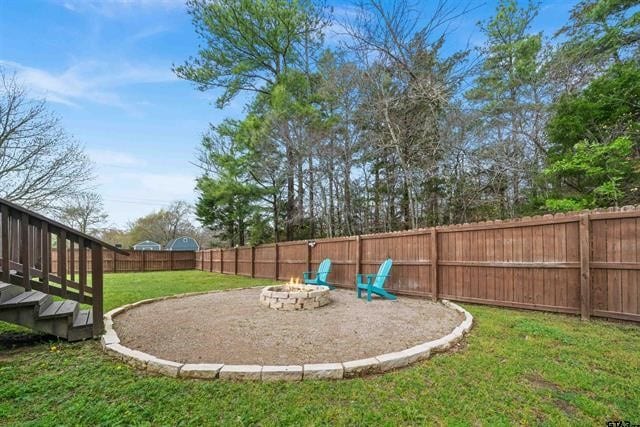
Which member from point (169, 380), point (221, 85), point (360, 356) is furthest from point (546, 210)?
point (221, 85)

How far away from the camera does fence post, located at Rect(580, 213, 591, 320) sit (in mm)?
3953

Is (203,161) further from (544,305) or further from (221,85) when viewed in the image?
(544,305)

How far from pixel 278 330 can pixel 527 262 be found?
13.2 feet

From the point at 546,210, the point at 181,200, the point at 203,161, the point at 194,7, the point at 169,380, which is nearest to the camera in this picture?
the point at 169,380

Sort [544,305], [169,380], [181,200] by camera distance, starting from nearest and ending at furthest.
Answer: [169,380]
[544,305]
[181,200]

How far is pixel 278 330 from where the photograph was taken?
12.9ft

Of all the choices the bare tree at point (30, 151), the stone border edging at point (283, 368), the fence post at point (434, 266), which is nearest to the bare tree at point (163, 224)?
the bare tree at point (30, 151)

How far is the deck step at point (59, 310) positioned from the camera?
129 inches

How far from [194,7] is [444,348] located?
13.5 m

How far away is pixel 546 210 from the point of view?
7.96 m

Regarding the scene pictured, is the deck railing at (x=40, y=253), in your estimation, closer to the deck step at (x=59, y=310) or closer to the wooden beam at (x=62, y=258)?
the wooden beam at (x=62, y=258)

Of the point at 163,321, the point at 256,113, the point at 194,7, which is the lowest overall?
the point at 163,321

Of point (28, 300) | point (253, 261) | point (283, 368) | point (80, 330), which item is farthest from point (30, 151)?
point (283, 368)

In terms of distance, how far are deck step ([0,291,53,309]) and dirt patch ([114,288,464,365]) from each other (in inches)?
36.6
